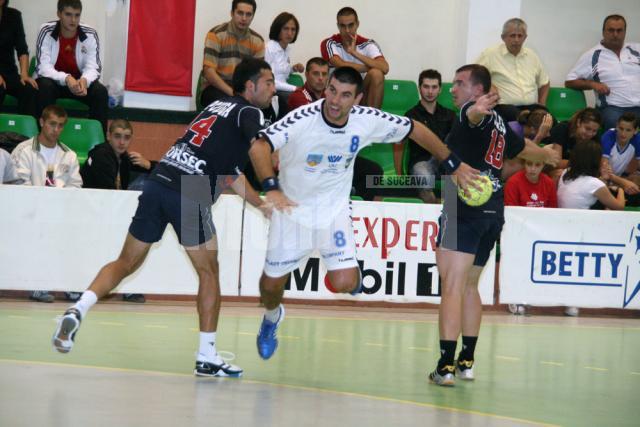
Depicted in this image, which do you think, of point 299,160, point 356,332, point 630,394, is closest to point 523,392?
point 630,394

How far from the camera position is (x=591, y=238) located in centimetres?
1232

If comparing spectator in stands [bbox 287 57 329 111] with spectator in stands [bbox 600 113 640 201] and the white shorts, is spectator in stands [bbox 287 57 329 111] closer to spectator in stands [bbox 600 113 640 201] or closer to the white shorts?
spectator in stands [bbox 600 113 640 201]

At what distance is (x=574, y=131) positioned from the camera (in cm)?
1390

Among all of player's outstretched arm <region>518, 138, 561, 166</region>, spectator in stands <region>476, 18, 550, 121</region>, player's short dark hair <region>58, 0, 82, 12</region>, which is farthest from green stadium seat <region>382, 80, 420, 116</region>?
player's outstretched arm <region>518, 138, 561, 166</region>

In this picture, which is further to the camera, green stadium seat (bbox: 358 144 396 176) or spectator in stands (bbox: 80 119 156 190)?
green stadium seat (bbox: 358 144 396 176)

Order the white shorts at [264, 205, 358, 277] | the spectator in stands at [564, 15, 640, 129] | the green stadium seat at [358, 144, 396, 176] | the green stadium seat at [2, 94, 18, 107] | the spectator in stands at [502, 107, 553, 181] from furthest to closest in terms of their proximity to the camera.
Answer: the spectator in stands at [564, 15, 640, 129]
the green stadium seat at [358, 144, 396, 176]
the green stadium seat at [2, 94, 18, 107]
the spectator in stands at [502, 107, 553, 181]
the white shorts at [264, 205, 358, 277]

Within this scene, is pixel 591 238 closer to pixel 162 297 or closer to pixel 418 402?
pixel 162 297

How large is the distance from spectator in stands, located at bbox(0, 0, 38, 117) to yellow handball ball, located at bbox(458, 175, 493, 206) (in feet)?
23.9

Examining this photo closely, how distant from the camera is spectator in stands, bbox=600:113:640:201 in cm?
1375

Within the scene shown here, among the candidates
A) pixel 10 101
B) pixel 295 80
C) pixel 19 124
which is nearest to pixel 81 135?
pixel 19 124

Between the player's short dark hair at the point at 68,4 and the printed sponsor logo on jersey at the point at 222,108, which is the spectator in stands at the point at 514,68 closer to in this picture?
the player's short dark hair at the point at 68,4

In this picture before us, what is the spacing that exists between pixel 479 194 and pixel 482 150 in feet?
1.13

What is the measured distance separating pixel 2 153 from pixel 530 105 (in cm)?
738

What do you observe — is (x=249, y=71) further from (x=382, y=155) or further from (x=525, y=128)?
(x=382, y=155)
